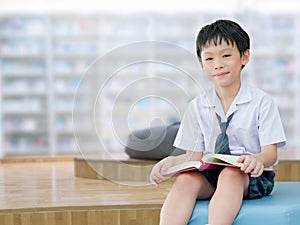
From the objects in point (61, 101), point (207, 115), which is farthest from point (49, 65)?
point (207, 115)

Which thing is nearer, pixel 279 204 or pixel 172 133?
pixel 279 204

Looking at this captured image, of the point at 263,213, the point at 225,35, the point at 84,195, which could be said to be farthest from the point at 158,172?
the point at 84,195

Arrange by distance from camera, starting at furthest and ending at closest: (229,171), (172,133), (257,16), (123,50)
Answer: (257,16) < (123,50) < (172,133) < (229,171)

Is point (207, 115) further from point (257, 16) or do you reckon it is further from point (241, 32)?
point (257, 16)

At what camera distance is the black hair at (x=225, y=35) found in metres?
1.78

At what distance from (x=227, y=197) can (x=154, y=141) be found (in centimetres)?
86

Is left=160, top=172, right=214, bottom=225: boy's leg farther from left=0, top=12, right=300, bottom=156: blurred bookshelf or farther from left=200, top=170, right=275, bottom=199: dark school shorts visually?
left=0, top=12, right=300, bottom=156: blurred bookshelf

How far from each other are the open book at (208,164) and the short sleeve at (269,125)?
84 millimetres

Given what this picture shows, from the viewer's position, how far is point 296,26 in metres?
5.57

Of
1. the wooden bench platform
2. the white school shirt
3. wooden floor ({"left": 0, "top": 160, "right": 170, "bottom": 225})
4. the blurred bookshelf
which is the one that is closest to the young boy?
the white school shirt

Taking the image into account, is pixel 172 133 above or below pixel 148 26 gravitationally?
below

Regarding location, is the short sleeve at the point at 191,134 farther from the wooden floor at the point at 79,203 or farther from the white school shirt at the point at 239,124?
the wooden floor at the point at 79,203

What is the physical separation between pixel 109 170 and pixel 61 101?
101 inches

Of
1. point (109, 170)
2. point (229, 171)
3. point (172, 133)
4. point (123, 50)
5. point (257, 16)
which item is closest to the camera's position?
point (229, 171)
